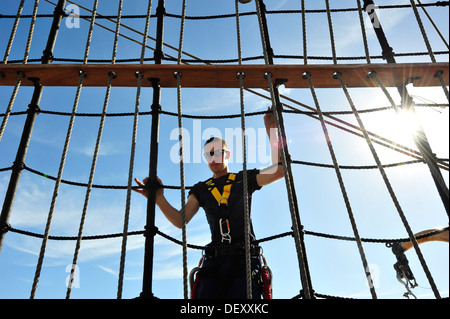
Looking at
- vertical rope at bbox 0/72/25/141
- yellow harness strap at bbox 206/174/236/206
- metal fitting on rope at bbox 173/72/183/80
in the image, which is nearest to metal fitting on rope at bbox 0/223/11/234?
vertical rope at bbox 0/72/25/141

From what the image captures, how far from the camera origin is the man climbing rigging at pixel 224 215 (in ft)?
6.34

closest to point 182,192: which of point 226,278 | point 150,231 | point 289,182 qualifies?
point 150,231

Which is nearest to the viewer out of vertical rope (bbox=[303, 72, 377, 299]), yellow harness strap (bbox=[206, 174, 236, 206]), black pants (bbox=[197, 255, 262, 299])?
vertical rope (bbox=[303, 72, 377, 299])

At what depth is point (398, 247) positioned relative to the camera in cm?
294

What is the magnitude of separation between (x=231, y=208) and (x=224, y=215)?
65 mm

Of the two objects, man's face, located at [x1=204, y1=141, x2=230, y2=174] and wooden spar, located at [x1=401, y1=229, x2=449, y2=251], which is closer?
man's face, located at [x1=204, y1=141, x2=230, y2=174]

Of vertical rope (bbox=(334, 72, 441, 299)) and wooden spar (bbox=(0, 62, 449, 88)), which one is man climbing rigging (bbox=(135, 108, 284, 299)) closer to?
wooden spar (bbox=(0, 62, 449, 88))

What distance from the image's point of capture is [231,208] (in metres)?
2.17

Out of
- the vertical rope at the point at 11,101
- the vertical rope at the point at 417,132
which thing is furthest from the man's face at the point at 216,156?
the vertical rope at the point at 11,101

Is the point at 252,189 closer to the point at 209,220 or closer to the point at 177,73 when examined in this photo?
the point at 209,220

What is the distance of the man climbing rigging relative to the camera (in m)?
1.93

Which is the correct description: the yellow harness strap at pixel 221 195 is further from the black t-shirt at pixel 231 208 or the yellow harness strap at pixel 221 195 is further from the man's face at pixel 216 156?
the man's face at pixel 216 156
